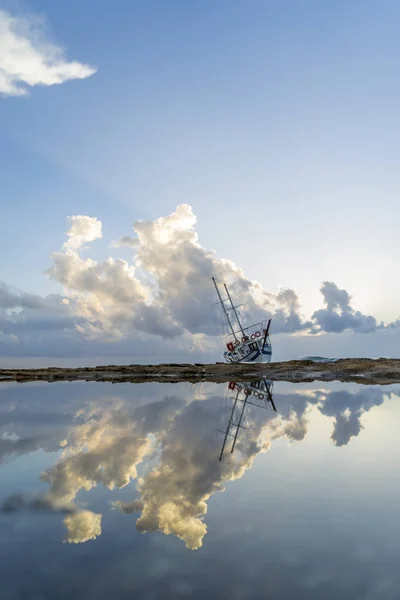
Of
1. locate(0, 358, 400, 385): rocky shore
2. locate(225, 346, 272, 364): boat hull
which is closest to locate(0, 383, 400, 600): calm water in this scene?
locate(0, 358, 400, 385): rocky shore

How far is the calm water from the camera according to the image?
7.62 metres

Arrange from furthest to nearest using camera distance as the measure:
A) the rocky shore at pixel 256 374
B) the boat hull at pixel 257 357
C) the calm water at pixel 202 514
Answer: the boat hull at pixel 257 357 < the rocky shore at pixel 256 374 < the calm water at pixel 202 514

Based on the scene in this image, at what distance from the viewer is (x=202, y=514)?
1120 cm

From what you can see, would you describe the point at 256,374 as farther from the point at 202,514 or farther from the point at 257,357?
the point at 202,514

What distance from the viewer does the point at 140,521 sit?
10797 mm

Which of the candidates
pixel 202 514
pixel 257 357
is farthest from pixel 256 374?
pixel 202 514

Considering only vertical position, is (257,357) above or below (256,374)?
above

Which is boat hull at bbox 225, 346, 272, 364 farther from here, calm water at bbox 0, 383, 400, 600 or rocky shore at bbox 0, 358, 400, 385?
calm water at bbox 0, 383, 400, 600

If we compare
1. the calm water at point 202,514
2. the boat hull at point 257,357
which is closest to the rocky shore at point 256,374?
the boat hull at point 257,357

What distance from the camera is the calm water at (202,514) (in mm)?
7625

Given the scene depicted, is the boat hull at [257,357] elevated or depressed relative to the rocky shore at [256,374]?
elevated

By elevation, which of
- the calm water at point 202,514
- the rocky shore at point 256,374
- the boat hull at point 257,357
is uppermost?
the boat hull at point 257,357

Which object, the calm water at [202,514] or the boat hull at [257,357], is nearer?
the calm water at [202,514]

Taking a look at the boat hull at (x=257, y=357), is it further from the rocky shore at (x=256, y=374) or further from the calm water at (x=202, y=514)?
the calm water at (x=202, y=514)
